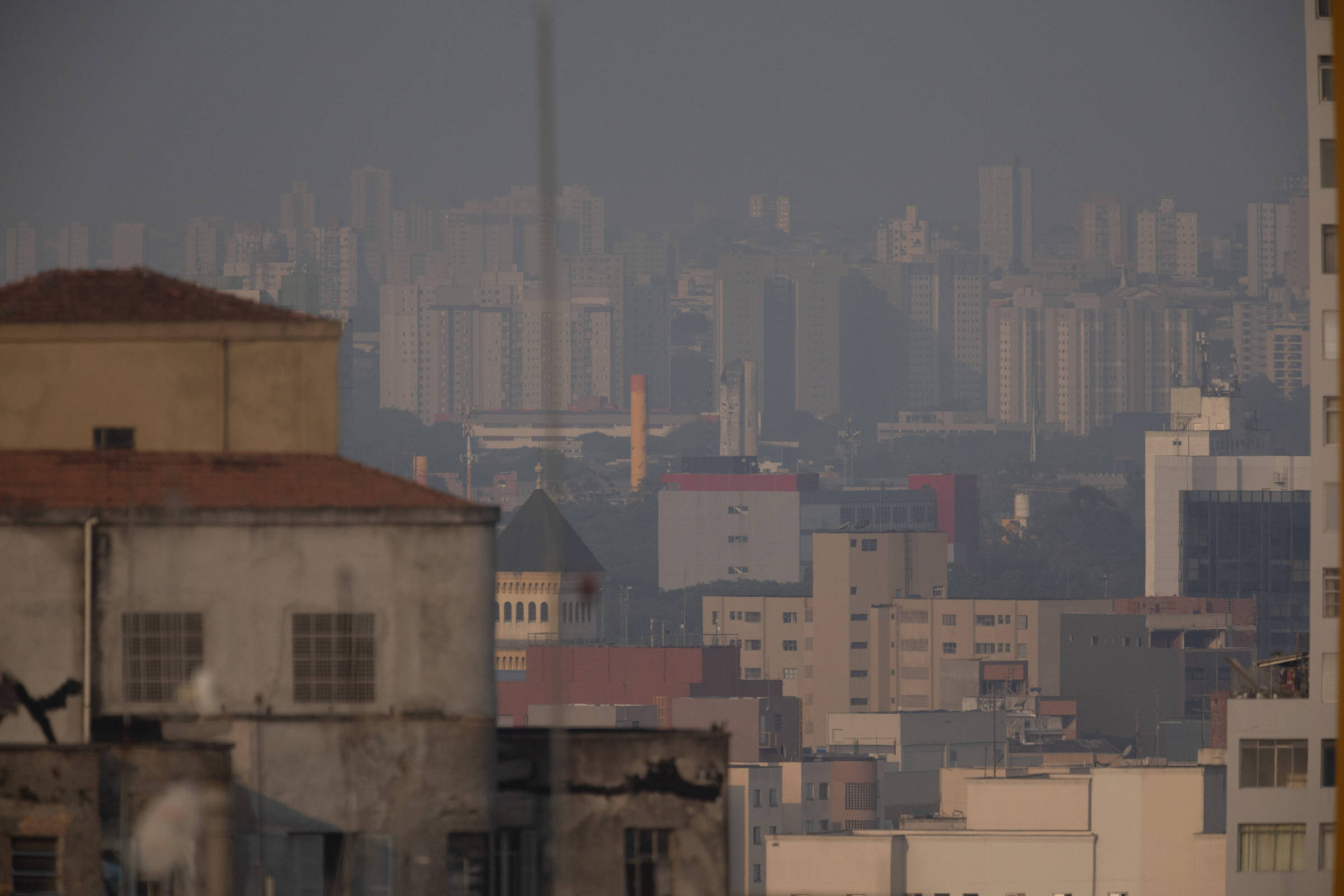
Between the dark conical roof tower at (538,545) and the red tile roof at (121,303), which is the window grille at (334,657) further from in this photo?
the dark conical roof tower at (538,545)

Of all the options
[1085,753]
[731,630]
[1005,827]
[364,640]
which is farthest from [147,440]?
[731,630]

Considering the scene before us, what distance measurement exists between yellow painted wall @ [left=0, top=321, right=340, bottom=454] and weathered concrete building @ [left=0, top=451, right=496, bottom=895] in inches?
41.9

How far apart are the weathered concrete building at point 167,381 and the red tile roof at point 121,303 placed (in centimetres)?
2

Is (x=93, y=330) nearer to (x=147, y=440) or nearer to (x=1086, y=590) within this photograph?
(x=147, y=440)

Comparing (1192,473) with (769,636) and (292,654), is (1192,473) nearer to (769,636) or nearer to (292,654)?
(769,636)

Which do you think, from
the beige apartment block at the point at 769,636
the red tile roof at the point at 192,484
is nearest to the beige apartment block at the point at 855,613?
the beige apartment block at the point at 769,636

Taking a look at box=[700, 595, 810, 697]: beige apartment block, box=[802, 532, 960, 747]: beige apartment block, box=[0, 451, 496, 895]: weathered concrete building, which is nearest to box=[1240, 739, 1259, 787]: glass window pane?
box=[0, 451, 496, 895]: weathered concrete building

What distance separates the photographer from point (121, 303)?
51.1 feet

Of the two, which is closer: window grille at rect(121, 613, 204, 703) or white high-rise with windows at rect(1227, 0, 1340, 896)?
window grille at rect(121, 613, 204, 703)

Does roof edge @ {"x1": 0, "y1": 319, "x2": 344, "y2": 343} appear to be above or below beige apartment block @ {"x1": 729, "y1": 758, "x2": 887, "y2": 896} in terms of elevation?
above

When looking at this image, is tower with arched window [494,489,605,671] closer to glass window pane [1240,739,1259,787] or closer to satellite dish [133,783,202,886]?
glass window pane [1240,739,1259,787]

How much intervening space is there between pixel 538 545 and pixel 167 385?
94.4 meters

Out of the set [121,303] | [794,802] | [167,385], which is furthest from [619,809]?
[794,802]

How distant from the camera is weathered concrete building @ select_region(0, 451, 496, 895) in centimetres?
1420
